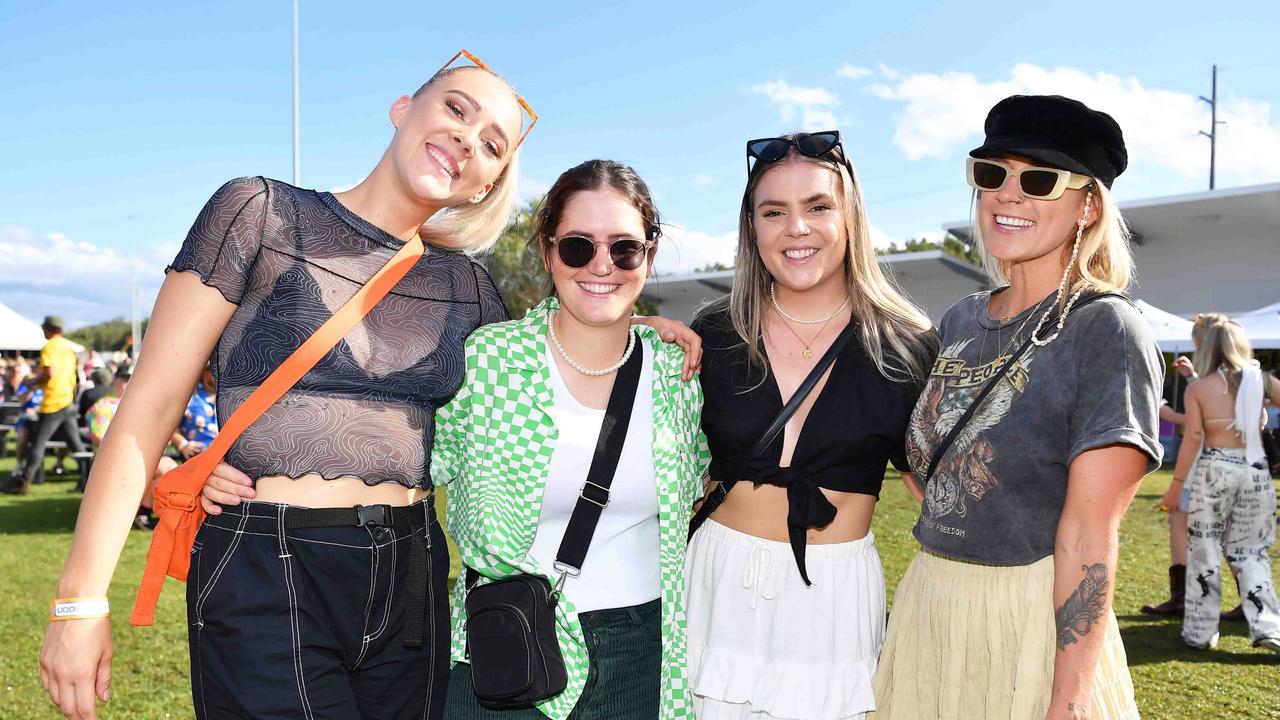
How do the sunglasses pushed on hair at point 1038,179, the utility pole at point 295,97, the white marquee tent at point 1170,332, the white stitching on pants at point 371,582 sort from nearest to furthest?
the white stitching on pants at point 371,582
the sunglasses pushed on hair at point 1038,179
the white marquee tent at point 1170,332
the utility pole at point 295,97


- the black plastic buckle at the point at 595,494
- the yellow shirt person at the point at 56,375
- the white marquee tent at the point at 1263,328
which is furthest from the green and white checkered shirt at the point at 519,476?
the white marquee tent at the point at 1263,328

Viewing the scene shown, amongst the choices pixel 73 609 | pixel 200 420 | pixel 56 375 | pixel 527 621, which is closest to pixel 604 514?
pixel 527 621

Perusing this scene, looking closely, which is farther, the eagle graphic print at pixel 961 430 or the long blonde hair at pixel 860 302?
the long blonde hair at pixel 860 302

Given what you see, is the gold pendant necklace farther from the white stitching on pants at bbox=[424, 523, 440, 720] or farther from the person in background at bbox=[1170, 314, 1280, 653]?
the person in background at bbox=[1170, 314, 1280, 653]

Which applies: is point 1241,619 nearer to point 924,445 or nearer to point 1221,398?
point 1221,398

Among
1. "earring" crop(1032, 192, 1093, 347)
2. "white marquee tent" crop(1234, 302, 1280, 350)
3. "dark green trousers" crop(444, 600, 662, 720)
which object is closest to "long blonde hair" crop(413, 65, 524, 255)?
"dark green trousers" crop(444, 600, 662, 720)

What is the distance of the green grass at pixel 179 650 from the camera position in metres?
5.42

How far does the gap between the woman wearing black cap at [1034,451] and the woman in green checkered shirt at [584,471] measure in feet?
2.38

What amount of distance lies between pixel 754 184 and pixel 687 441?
960mm

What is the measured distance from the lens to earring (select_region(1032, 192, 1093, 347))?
92.9 inches

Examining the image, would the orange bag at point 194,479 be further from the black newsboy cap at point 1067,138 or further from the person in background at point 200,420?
the person in background at point 200,420

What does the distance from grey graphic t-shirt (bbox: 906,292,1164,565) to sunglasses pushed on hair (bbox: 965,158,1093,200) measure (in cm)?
32

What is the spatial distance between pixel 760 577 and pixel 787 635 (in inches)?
7.2

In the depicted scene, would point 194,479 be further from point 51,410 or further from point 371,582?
point 51,410
